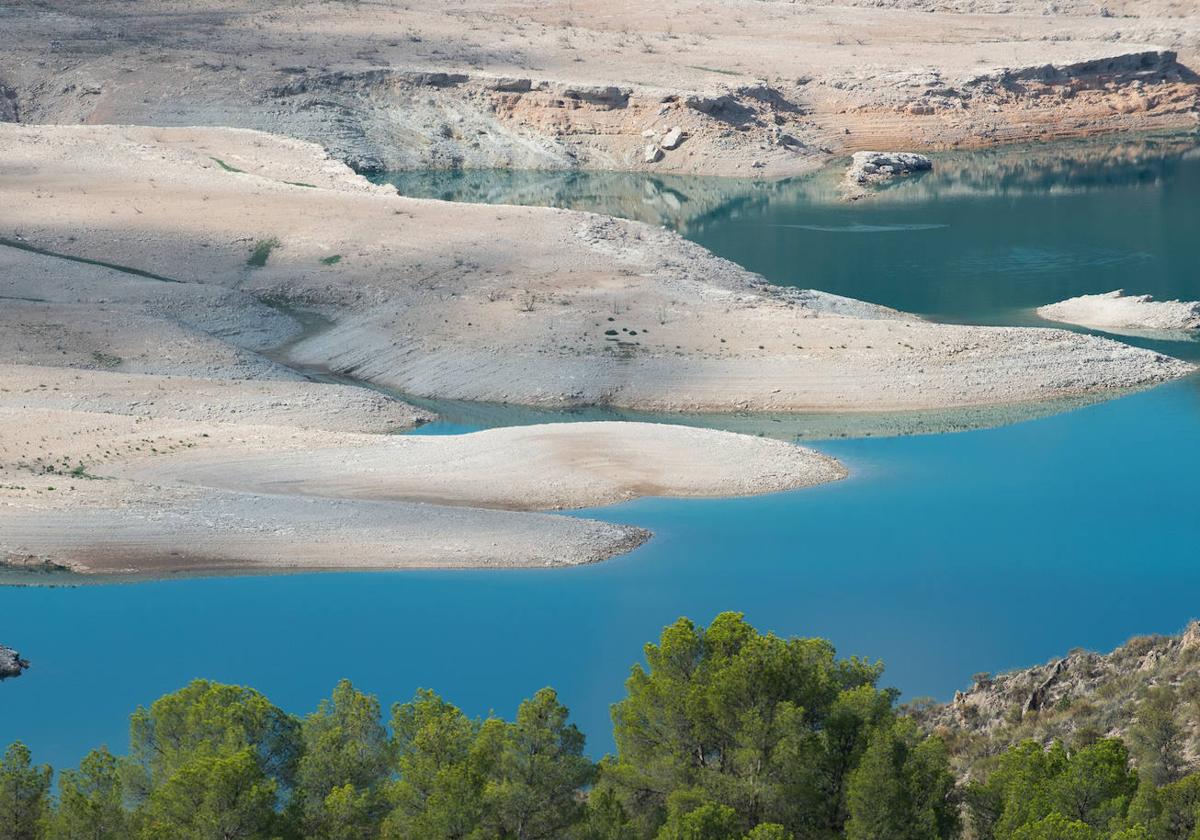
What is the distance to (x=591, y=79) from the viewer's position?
92.4 metres

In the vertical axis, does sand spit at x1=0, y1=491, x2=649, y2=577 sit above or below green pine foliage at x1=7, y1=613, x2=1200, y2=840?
above

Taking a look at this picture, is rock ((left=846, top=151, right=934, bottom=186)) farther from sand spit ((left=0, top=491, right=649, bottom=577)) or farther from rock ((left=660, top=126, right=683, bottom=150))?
sand spit ((left=0, top=491, right=649, bottom=577))

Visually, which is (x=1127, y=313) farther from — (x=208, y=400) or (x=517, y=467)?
(x=208, y=400)

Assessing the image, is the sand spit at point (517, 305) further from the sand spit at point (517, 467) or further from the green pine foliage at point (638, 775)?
the green pine foliage at point (638, 775)

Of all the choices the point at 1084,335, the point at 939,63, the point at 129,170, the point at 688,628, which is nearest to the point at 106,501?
the point at 688,628

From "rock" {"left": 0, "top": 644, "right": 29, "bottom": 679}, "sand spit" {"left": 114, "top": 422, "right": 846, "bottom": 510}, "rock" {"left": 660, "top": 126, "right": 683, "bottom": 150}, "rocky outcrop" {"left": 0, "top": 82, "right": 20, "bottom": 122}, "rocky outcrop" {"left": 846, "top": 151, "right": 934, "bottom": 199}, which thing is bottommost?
"rock" {"left": 0, "top": 644, "right": 29, "bottom": 679}

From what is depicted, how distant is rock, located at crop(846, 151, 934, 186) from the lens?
82.3 metres

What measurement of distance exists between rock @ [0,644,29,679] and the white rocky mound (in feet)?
118

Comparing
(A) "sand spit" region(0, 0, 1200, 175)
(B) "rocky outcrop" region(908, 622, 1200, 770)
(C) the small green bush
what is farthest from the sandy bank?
(A) "sand spit" region(0, 0, 1200, 175)

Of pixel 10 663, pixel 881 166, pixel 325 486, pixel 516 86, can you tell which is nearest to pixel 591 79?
pixel 516 86

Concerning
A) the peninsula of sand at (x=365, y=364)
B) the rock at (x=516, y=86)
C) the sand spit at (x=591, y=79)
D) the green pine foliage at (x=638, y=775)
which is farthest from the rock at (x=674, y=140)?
the green pine foliage at (x=638, y=775)

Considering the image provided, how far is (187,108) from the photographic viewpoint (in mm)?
88062

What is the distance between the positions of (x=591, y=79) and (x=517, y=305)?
1611 inches

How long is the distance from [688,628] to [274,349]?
3453cm
